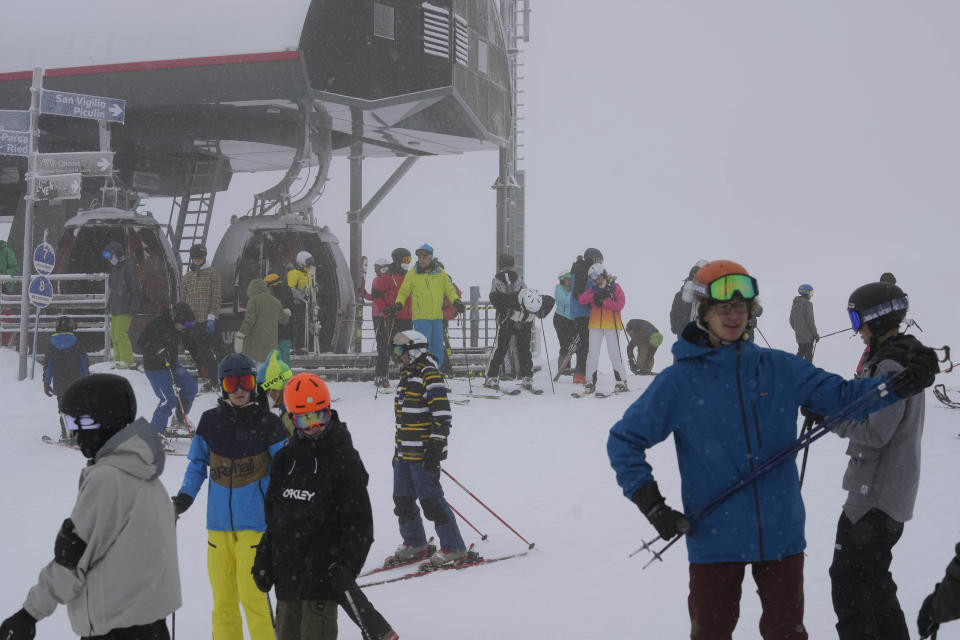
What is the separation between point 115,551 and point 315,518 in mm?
1084

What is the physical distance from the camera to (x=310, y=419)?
4328 millimetres

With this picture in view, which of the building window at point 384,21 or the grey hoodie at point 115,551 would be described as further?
the building window at point 384,21

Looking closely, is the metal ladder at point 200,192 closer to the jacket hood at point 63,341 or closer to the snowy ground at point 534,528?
the snowy ground at point 534,528

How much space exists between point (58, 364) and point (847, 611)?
10.1 meters

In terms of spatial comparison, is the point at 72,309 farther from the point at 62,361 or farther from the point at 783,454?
the point at 783,454

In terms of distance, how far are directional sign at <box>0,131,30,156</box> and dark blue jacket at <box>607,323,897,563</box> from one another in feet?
45.1

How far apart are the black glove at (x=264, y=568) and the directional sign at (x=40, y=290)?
11.2m

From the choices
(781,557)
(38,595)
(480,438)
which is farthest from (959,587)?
(480,438)

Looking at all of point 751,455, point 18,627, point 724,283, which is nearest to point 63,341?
point 18,627

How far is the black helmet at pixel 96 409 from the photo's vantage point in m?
3.31

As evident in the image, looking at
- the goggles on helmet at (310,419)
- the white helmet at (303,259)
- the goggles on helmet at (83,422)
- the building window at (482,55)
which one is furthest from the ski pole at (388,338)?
the goggles on helmet at (83,422)

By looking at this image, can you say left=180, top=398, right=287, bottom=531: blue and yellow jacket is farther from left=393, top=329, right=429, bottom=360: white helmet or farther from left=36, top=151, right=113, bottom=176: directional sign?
left=36, top=151, right=113, bottom=176: directional sign

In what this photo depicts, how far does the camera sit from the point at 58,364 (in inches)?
459

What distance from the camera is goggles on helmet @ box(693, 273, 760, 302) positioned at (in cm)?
347
